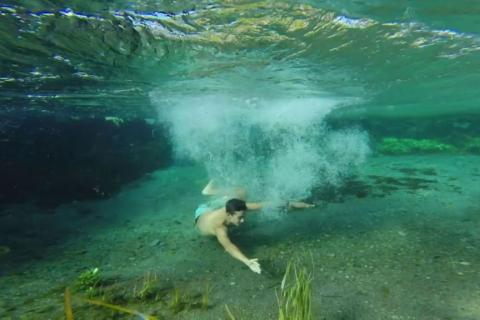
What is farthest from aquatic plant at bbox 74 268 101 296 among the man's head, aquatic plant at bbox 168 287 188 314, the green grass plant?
the man's head

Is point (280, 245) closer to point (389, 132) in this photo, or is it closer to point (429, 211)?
point (429, 211)

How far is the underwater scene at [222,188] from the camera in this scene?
6180mm

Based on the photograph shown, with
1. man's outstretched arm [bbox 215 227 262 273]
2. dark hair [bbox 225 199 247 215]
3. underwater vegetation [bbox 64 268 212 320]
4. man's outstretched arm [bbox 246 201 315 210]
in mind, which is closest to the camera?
underwater vegetation [bbox 64 268 212 320]

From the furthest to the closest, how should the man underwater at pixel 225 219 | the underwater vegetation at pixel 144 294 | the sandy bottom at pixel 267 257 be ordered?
1. the man underwater at pixel 225 219
2. the underwater vegetation at pixel 144 294
3. the sandy bottom at pixel 267 257

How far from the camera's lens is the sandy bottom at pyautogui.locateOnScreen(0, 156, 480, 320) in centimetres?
573

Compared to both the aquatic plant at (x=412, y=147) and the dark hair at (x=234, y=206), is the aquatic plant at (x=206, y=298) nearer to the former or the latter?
the dark hair at (x=234, y=206)

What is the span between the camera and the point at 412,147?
28.5 m

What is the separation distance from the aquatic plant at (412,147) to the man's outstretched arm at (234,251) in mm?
25919

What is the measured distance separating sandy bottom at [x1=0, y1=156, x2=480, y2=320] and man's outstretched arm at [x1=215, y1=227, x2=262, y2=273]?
1.29 feet

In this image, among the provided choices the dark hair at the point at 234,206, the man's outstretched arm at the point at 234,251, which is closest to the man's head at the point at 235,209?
the dark hair at the point at 234,206

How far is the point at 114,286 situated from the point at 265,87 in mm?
18783

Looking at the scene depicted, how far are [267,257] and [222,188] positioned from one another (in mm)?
6997

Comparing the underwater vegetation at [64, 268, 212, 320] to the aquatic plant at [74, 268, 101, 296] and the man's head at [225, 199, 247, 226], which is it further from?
the man's head at [225, 199, 247, 226]

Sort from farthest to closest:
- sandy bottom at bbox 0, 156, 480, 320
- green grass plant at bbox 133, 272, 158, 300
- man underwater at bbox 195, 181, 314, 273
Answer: man underwater at bbox 195, 181, 314, 273 < green grass plant at bbox 133, 272, 158, 300 < sandy bottom at bbox 0, 156, 480, 320
